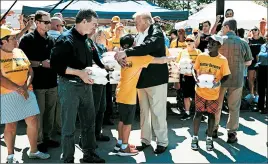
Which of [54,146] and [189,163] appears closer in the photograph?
[189,163]

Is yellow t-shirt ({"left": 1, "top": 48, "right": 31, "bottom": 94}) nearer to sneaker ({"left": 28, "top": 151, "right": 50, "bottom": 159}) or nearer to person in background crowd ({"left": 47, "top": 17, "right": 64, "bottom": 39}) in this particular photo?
sneaker ({"left": 28, "top": 151, "right": 50, "bottom": 159})

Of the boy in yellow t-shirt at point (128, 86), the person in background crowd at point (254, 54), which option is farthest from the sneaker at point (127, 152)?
the person in background crowd at point (254, 54)

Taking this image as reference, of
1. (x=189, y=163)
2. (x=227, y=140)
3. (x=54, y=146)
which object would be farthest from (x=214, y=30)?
(x=54, y=146)

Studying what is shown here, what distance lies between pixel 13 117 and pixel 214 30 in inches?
185

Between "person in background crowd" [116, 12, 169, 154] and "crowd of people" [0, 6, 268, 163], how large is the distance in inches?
0.5

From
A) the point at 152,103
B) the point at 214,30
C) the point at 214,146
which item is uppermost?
the point at 214,30

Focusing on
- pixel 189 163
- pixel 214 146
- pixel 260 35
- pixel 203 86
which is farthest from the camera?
pixel 260 35

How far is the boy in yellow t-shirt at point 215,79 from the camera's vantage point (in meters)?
5.38

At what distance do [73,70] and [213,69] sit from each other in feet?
7.25

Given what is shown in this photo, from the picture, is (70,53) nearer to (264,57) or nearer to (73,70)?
(73,70)

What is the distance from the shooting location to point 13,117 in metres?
4.24

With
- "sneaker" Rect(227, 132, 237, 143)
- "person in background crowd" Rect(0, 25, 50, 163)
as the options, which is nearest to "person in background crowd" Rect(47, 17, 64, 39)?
"person in background crowd" Rect(0, 25, 50, 163)

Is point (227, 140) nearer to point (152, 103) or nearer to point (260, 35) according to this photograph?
point (152, 103)

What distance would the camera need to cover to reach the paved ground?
507 cm
